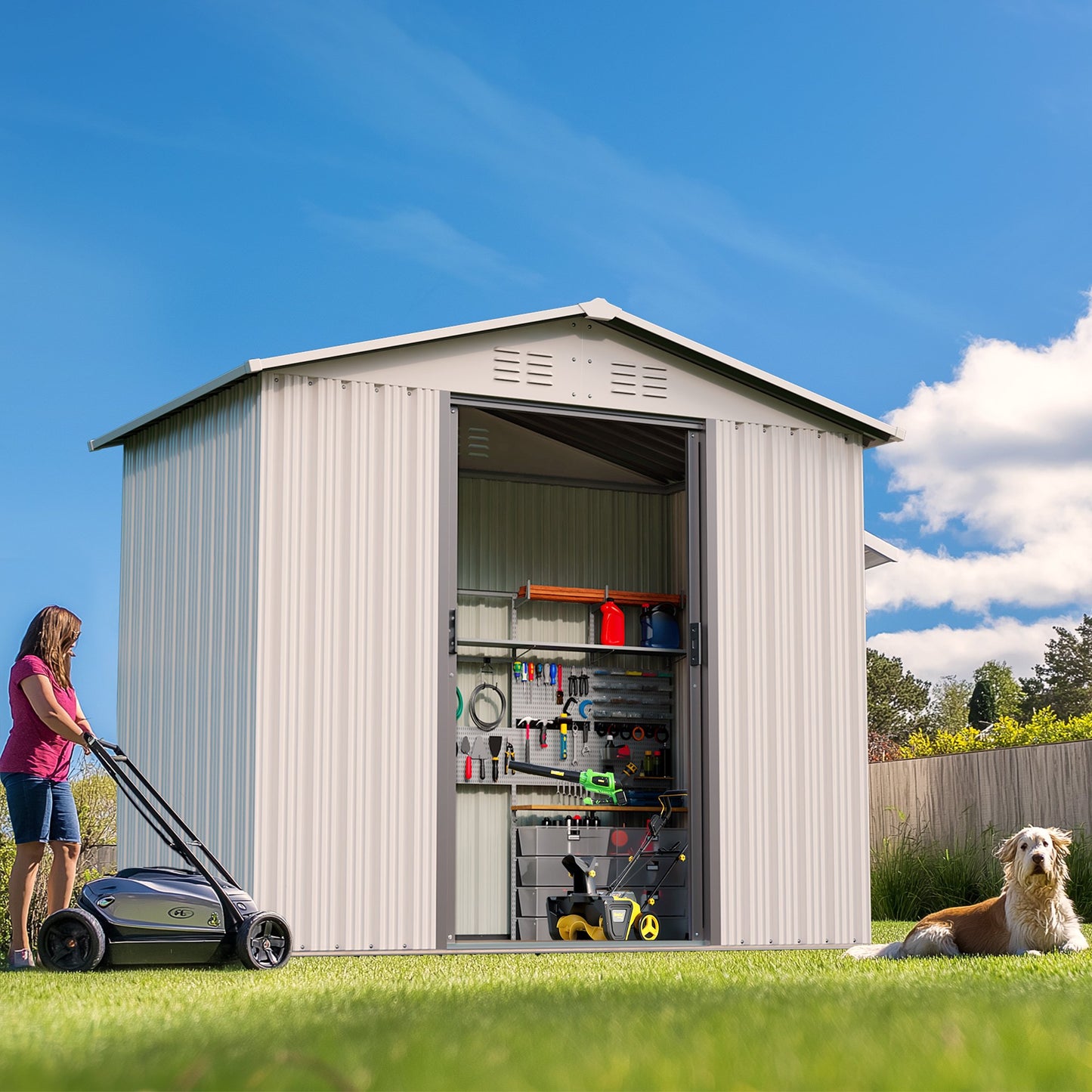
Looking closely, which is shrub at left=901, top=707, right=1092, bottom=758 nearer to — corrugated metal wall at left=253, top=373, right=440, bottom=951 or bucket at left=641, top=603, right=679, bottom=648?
bucket at left=641, top=603, right=679, bottom=648

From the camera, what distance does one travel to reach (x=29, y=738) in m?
6.35

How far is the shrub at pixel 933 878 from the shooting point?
11.8 metres

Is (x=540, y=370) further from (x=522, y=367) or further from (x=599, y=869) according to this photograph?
(x=599, y=869)

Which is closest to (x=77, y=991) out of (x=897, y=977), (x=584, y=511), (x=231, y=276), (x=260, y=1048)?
(x=260, y=1048)

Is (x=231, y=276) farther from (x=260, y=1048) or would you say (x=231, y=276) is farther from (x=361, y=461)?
(x=260, y=1048)

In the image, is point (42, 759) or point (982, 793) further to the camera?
point (982, 793)

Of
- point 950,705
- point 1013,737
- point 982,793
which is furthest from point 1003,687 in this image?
point 982,793

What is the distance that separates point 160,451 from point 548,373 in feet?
7.76

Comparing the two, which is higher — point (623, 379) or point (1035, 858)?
Result: point (623, 379)

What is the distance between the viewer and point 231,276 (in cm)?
1181

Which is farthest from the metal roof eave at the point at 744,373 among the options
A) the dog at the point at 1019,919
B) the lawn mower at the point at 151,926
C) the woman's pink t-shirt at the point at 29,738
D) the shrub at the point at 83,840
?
the shrub at the point at 83,840

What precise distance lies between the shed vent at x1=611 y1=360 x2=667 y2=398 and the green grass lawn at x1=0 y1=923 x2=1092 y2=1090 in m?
3.92

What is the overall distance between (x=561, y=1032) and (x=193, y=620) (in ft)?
17.9

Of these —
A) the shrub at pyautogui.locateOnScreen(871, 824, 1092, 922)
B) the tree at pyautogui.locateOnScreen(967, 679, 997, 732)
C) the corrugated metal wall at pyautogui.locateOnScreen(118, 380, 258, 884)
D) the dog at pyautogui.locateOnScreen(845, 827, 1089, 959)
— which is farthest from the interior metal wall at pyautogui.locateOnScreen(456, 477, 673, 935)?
the tree at pyautogui.locateOnScreen(967, 679, 997, 732)
